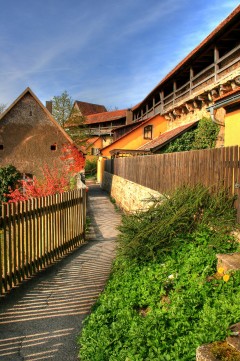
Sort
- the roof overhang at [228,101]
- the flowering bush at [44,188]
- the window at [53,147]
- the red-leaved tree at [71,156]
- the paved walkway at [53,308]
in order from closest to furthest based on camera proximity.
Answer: the paved walkway at [53,308]
the roof overhang at [228,101]
the flowering bush at [44,188]
the red-leaved tree at [71,156]
the window at [53,147]

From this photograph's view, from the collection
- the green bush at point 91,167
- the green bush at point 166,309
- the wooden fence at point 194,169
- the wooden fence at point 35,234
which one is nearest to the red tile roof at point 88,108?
the green bush at point 91,167

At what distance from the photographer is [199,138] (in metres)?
14.6

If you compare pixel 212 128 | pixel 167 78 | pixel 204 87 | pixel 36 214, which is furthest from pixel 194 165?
pixel 167 78

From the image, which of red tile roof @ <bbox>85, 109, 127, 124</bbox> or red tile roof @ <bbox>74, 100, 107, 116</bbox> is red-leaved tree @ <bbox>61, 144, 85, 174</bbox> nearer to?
red tile roof @ <bbox>85, 109, 127, 124</bbox>

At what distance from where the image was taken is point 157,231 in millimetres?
5277

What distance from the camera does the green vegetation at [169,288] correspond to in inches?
117

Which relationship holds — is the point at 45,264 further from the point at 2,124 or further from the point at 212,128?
the point at 2,124

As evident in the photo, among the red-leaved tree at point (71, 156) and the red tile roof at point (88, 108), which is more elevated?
the red tile roof at point (88, 108)

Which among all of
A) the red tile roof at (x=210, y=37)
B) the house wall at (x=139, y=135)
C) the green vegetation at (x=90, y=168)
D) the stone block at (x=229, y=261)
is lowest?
the stone block at (x=229, y=261)

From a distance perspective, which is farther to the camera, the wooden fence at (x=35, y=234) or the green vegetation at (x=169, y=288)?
the wooden fence at (x=35, y=234)

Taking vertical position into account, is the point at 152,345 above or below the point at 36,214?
below

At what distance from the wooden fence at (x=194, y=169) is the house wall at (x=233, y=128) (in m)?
1.57

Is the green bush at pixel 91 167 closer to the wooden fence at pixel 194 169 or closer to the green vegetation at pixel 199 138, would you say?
the green vegetation at pixel 199 138

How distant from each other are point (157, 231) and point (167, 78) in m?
15.6
